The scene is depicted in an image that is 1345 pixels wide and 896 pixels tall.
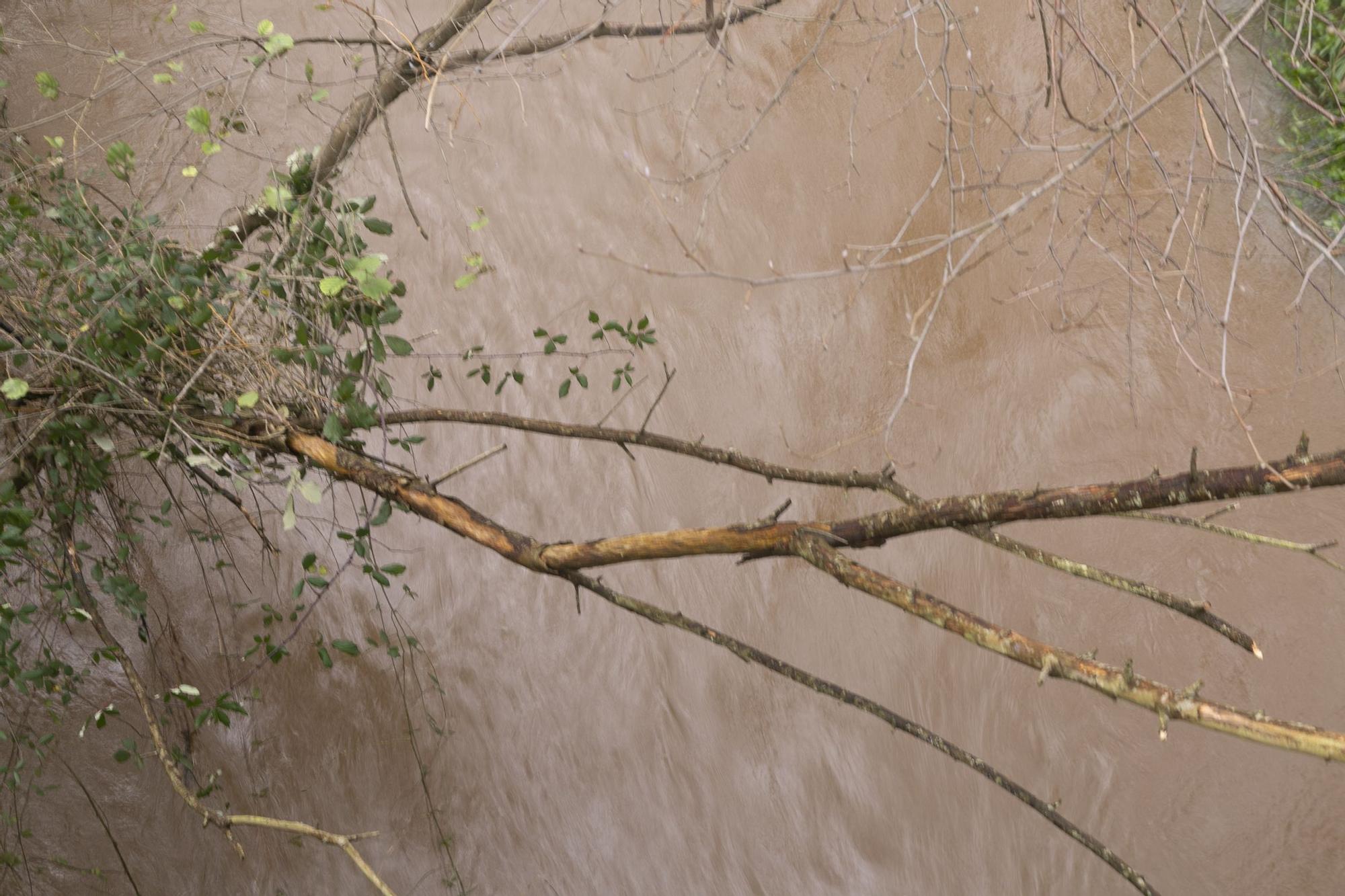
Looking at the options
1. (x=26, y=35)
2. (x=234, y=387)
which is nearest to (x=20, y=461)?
(x=234, y=387)

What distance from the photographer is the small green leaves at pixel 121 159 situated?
5.30 feet

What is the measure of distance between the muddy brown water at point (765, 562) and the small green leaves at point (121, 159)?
1.61 metres

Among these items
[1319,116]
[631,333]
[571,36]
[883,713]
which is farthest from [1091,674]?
[1319,116]

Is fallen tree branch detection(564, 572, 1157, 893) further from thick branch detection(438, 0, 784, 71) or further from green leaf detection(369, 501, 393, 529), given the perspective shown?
thick branch detection(438, 0, 784, 71)

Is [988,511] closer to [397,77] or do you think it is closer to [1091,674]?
[1091,674]

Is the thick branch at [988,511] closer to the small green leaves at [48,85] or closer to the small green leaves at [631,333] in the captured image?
the small green leaves at [631,333]

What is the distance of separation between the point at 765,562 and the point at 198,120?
236 cm

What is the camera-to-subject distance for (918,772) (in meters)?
3.20

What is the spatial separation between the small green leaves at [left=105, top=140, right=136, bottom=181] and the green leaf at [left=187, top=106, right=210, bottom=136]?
21 cm

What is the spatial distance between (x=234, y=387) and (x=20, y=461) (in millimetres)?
362

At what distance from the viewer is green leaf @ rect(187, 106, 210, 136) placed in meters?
1.41

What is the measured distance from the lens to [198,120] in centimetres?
142

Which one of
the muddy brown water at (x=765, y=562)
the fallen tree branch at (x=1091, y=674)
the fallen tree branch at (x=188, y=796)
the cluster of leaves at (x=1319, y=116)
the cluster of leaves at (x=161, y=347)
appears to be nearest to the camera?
the fallen tree branch at (x=1091, y=674)

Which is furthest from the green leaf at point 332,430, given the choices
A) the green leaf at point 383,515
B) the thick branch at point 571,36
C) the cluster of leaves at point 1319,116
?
the cluster of leaves at point 1319,116
